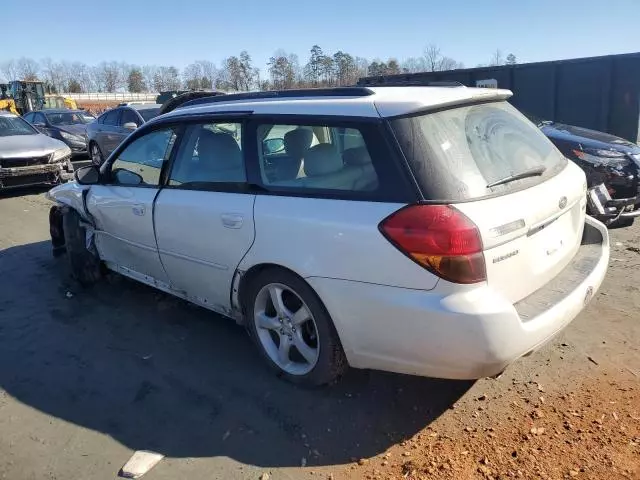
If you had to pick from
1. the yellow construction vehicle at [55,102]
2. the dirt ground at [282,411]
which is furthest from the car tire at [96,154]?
the yellow construction vehicle at [55,102]

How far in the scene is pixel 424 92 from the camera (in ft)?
9.86

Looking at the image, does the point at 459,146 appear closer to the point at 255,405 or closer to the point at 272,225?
the point at 272,225

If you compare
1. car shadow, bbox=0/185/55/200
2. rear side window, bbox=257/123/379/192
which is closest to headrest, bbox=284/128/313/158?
rear side window, bbox=257/123/379/192

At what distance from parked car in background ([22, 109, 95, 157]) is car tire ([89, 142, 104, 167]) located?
1515 mm

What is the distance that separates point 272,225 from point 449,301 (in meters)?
1.10

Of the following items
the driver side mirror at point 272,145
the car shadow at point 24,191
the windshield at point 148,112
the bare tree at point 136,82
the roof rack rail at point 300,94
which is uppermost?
the bare tree at point 136,82

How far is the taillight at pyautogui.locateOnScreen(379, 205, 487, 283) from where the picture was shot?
2436 mm

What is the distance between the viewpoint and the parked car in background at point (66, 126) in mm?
14703

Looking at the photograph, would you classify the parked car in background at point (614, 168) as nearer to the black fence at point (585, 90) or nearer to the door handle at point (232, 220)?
the door handle at point (232, 220)

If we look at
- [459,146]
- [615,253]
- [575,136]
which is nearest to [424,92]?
[459,146]

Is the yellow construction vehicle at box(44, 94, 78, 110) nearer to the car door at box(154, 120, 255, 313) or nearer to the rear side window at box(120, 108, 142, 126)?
the rear side window at box(120, 108, 142, 126)

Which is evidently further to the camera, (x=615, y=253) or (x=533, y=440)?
(x=615, y=253)

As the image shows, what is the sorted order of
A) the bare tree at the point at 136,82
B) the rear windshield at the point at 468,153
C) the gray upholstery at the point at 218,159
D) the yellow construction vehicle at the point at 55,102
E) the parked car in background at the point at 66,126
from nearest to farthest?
1. the rear windshield at the point at 468,153
2. the gray upholstery at the point at 218,159
3. the parked car in background at the point at 66,126
4. the yellow construction vehicle at the point at 55,102
5. the bare tree at the point at 136,82

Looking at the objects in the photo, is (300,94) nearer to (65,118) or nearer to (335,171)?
(335,171)
